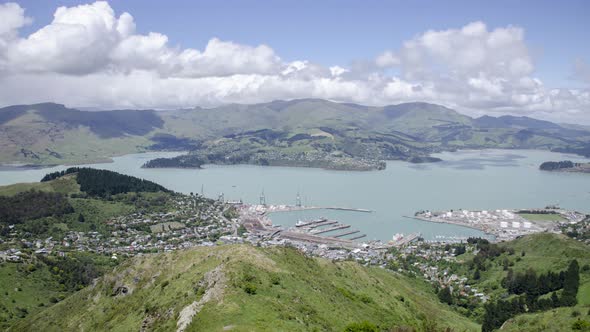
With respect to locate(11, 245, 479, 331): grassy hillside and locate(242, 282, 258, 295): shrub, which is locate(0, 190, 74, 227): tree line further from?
locate(242, 282, 258, 295): shrub

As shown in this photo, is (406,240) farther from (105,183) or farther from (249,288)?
(105,183)

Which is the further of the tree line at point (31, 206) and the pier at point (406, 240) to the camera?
the tree line at point (31, 206)

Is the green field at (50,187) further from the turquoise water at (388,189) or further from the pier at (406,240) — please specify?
the pier at (406,240)

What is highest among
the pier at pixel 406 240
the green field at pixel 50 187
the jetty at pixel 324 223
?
the green field at pixel 50 187

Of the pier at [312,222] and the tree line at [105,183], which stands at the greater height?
the tree line at [105,183]

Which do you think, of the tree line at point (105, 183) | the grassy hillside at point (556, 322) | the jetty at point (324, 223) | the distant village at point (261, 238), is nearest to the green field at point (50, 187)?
the tree line at point (105, 183)

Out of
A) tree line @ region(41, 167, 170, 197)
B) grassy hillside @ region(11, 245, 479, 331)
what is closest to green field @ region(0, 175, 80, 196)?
tree line @ region(41, 167, 170, 197)

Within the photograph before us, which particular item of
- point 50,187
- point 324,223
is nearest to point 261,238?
point 324,223
